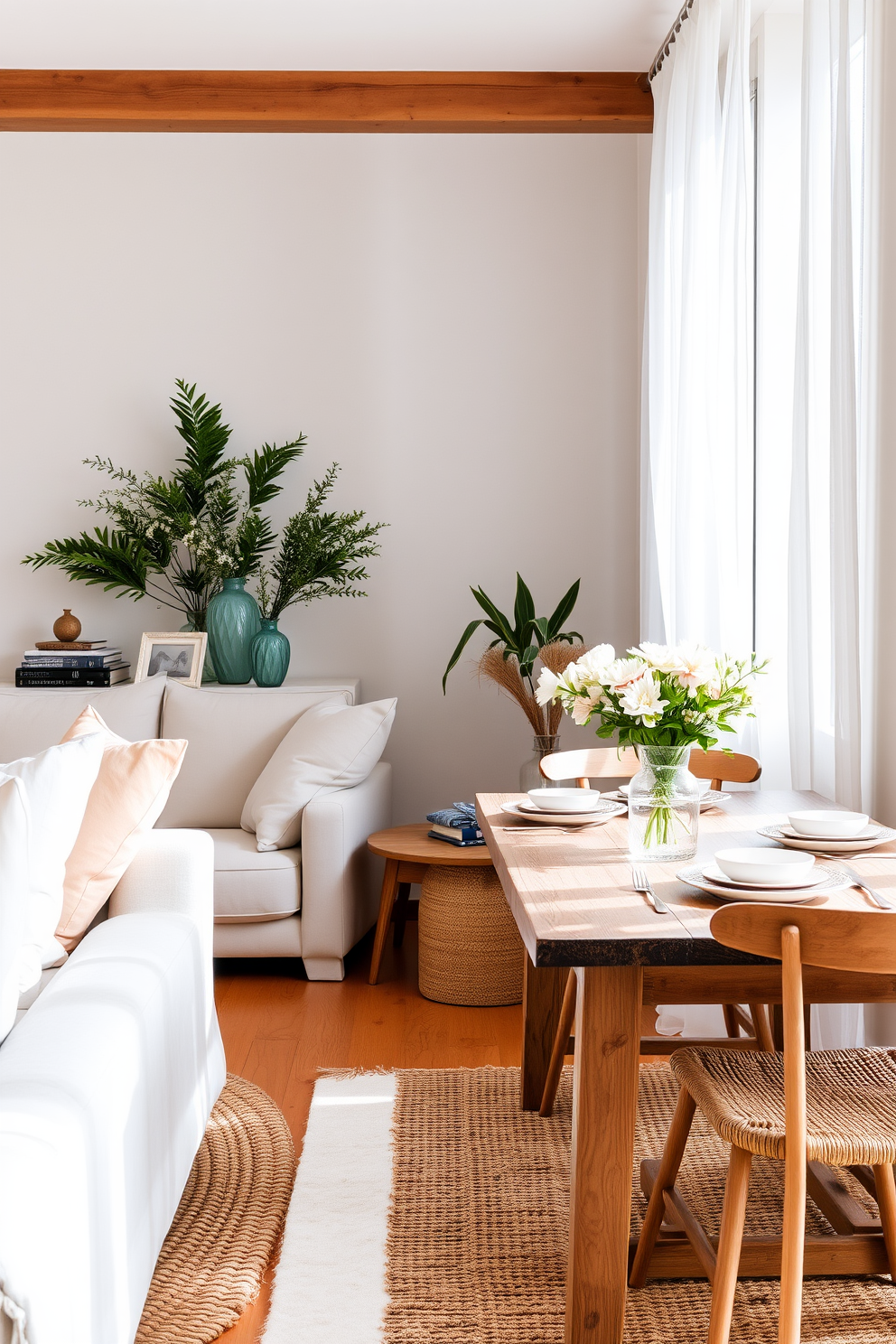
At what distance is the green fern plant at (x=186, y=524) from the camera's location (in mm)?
4266

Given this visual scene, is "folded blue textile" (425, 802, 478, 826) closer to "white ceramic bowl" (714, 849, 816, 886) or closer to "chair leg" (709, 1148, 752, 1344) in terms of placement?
"white ceramic bowl" (714, 849, 816, 886)

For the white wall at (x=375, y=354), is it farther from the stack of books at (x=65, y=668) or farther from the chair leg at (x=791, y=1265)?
the chair leg at (x=791, y=1265)

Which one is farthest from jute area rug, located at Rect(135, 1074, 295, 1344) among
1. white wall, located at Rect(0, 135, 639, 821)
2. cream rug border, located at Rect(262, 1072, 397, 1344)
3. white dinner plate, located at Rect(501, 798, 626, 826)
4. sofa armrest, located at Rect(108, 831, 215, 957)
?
white wall, located at Rect(0, 135, 639, 821)

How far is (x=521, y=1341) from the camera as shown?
185 centimetres

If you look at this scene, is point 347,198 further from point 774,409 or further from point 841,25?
point 841,25

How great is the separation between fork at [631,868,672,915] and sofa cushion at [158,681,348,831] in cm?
221

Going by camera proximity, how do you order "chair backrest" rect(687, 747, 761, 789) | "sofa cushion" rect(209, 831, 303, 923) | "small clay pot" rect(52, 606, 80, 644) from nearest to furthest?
"chair backrest" rect(687, 747, 761, 789)
"sofa cushion" rect(209, 831, 303, 923)
"small clay pot" rect(52, 606, 80, 644)

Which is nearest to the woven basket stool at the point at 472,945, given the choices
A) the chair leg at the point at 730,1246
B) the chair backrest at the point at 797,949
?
the chair leg at the point at 730,1246

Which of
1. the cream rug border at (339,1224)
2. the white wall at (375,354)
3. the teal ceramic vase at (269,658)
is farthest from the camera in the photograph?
the white wall at (375,354)

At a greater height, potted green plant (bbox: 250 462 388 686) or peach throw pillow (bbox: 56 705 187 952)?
potted green plant (bbox: 250 462 388 686)

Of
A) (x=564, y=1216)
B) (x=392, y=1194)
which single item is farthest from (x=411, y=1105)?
(x=564, y=1216)

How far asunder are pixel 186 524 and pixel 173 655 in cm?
49

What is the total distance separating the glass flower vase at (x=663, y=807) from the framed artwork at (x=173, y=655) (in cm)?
257

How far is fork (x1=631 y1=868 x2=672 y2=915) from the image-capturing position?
170 centimetres
